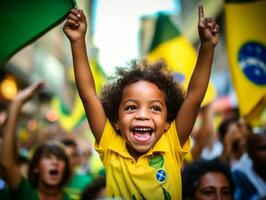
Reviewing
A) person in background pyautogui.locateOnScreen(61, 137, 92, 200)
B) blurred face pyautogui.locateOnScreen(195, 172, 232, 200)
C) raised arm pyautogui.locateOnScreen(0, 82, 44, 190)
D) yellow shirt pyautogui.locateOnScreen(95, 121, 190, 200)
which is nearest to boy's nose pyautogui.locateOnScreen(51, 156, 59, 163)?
person in background pyautogui.locateOnScreen(61, 137, 92, 200)

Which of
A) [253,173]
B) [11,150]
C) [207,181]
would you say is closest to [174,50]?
[253,173]

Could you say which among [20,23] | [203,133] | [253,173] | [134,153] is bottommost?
[253,173]

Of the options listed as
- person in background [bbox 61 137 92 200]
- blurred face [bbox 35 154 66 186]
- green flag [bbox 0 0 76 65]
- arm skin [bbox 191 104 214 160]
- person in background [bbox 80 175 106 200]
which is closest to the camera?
green flag [bbox 0 0 76 65]

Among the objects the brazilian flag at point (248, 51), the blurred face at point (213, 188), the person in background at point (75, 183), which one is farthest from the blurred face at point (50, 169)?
the brazilian flag at point (248, 51)

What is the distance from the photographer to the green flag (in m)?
3.12

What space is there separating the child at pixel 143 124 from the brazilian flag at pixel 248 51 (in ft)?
5.75

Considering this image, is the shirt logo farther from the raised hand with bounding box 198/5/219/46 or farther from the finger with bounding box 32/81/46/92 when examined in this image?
the finger with bounding box 32/81/46/92

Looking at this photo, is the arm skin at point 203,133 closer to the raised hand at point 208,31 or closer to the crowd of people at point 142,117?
the crowd of people at point 142,117

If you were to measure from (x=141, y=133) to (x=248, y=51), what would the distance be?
85.5 inches

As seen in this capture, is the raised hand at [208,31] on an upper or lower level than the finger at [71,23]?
lower

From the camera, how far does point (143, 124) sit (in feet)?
7.79

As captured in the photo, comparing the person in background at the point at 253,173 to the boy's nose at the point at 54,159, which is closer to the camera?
the person in background at the point at 253,173

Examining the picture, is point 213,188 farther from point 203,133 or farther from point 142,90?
Answer: point 203,133

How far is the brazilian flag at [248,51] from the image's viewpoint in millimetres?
4176
